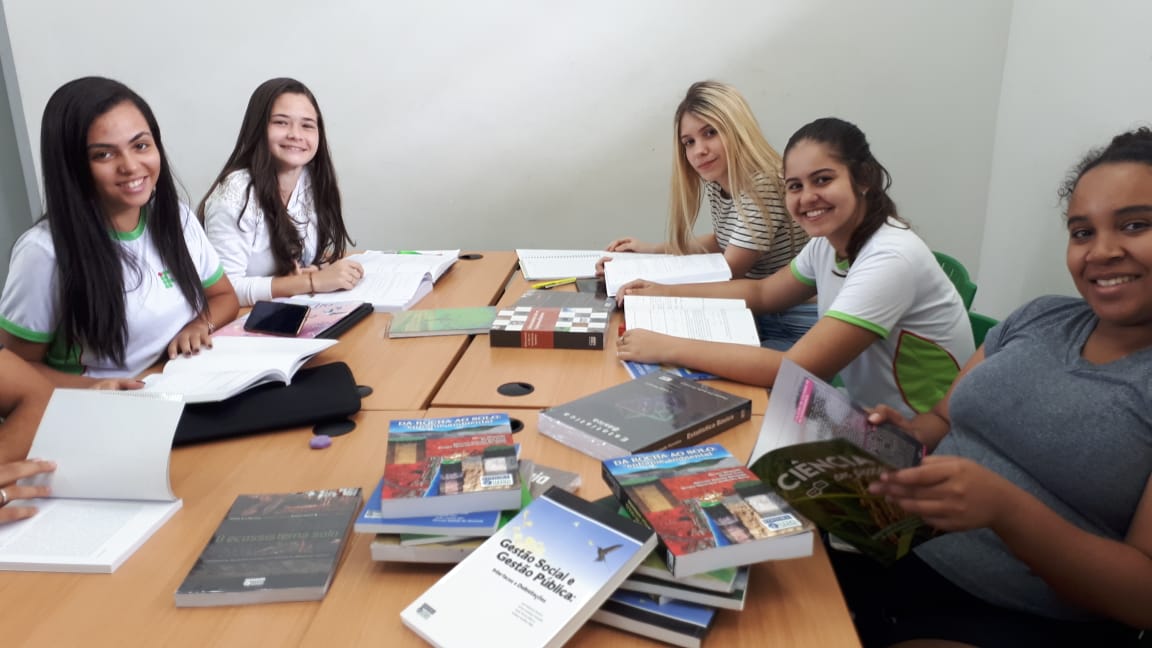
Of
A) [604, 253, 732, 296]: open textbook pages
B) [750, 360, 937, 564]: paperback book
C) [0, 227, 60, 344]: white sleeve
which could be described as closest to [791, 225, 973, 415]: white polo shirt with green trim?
[604, 253, 732, 296]: open textbook pages

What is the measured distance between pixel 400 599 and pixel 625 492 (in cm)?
28

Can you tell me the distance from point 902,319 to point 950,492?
77 cm

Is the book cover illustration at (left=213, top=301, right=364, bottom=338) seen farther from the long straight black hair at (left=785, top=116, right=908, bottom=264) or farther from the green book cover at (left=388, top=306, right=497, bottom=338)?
the long straight black hair at (left=785, top=116, right=908, bottom=264)

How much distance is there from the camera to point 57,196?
1492 millimetres

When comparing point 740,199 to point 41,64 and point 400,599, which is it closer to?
point 400,599

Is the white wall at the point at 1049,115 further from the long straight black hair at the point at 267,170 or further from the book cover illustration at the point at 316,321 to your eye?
the long straight black hair at the point at 267,170

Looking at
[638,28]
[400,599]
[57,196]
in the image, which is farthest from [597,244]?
[400,599]

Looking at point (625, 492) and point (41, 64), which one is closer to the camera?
point (625, 492)

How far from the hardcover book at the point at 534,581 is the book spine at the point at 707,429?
30cm

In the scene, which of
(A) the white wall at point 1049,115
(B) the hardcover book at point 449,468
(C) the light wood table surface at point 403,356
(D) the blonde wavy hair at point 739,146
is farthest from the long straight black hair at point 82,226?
(A) the white wall at point 1049,115

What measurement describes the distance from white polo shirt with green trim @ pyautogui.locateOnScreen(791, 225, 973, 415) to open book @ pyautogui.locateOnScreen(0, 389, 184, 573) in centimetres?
119

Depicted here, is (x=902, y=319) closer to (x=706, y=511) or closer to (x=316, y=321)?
(x=706, y=511)

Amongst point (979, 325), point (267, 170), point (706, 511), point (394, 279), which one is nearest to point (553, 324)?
point (394, 279)

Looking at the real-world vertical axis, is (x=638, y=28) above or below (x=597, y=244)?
above
